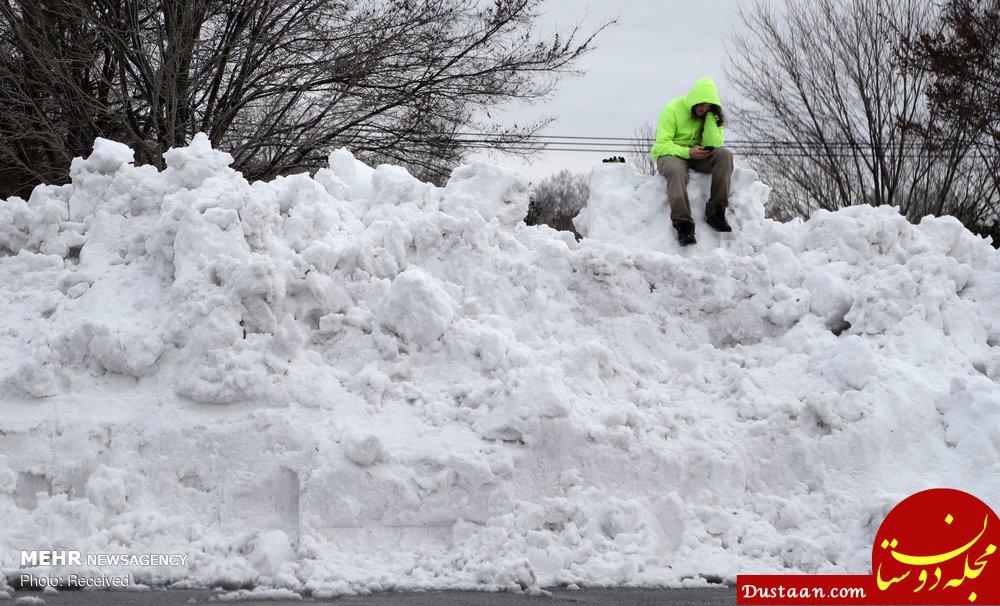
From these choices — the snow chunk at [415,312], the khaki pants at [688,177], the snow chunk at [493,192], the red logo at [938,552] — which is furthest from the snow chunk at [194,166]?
the red logo at [938,552]

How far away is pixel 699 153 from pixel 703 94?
1.53 ft

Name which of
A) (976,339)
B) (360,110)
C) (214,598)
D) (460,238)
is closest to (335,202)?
(460,238)

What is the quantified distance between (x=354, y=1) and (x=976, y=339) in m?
9.00

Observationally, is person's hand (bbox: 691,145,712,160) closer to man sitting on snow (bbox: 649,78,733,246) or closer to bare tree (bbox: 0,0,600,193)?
man sitting on snow (bbox: 649,78,733,246)

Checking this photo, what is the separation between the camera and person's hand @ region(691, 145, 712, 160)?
7.61 metres

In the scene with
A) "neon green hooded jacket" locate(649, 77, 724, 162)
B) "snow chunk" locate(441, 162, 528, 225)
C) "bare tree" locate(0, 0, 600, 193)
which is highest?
"bare tree" locate(0, 0, 600, 193)

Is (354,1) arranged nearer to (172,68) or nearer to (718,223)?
(172,68)

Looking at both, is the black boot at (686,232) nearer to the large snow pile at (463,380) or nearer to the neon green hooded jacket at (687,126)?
the large snow pile at (463,380)

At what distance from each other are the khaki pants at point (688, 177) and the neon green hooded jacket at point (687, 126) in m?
0.09

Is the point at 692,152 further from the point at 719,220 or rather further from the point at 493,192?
the point at 493,192

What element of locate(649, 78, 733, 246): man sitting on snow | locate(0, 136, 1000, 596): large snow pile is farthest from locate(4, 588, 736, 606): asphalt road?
locate(649, 78, 733, 246): man sitting on snow

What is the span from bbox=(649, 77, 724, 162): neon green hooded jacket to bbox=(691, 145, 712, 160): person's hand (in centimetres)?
4

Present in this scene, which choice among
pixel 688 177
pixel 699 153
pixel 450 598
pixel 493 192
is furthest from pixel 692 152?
pixel 450 598

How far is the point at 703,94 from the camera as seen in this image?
7660 mm
